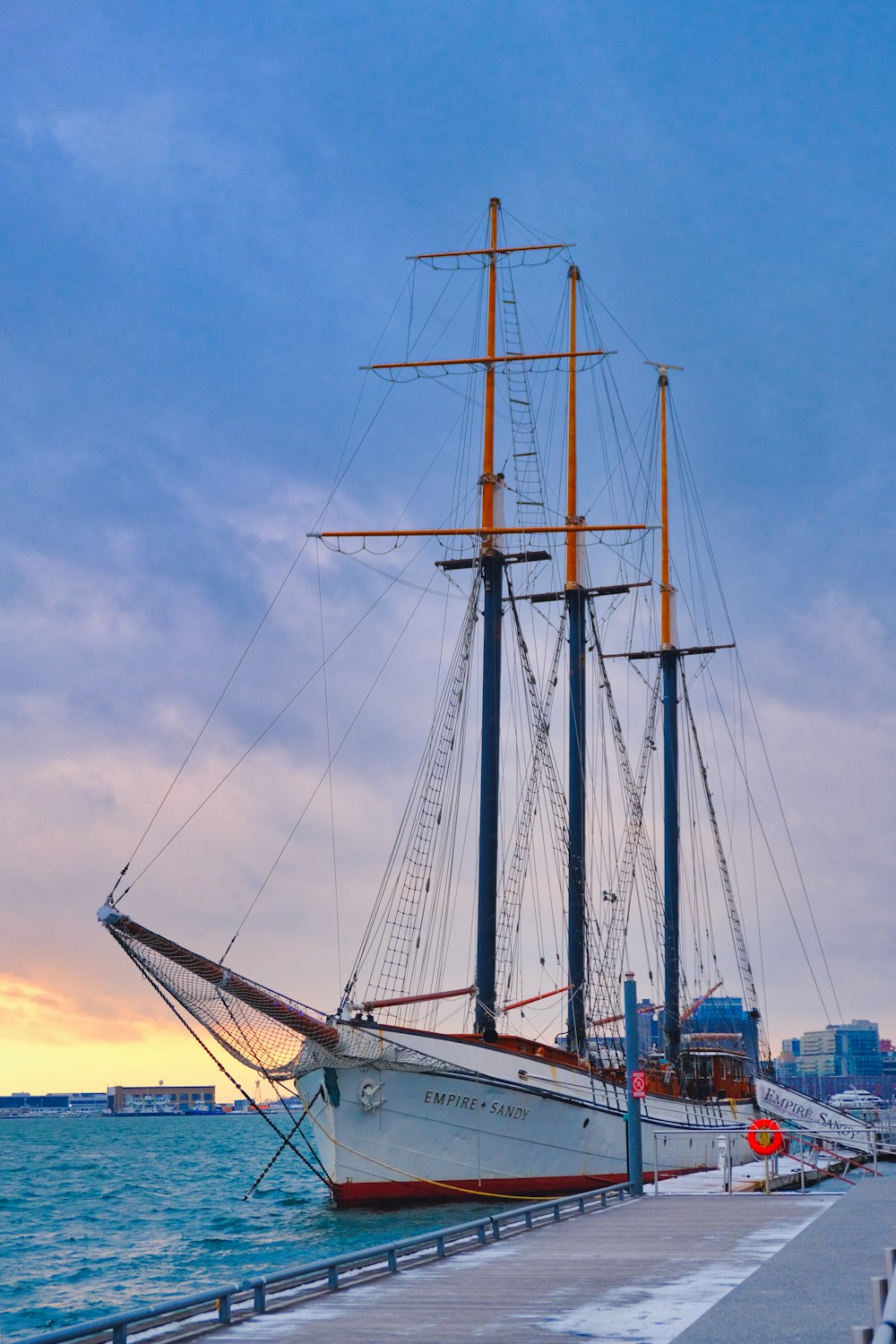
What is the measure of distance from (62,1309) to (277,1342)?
62.9 feet

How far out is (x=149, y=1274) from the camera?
34.4 metres

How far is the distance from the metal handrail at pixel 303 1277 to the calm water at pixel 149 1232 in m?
9.97

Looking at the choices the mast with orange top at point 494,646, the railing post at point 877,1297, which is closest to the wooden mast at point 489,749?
the mast with orange top at point 494,646

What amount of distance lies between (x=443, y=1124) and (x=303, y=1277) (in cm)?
1974

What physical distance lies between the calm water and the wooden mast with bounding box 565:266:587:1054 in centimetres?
1008

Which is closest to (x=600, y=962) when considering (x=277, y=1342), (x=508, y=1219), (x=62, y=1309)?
(x=62, y=1309)

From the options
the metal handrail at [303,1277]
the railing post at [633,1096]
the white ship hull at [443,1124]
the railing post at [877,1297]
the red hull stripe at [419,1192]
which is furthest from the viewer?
the red hull stripe at [419,1192]

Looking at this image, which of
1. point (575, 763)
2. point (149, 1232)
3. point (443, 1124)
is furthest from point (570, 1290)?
point (575, 763)

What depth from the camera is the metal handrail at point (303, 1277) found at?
12.9 metres

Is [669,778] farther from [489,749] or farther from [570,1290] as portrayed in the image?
[570,1290]

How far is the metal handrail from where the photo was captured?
12.9 metres

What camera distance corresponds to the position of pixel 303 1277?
16641 mm

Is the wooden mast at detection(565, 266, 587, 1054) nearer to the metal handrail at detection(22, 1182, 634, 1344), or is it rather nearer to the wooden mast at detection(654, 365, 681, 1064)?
the wooden mast at detection(654, 365, 681, 1064)

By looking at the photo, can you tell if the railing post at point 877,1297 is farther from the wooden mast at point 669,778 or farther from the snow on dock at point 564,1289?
the wooden mast at point 669,778
